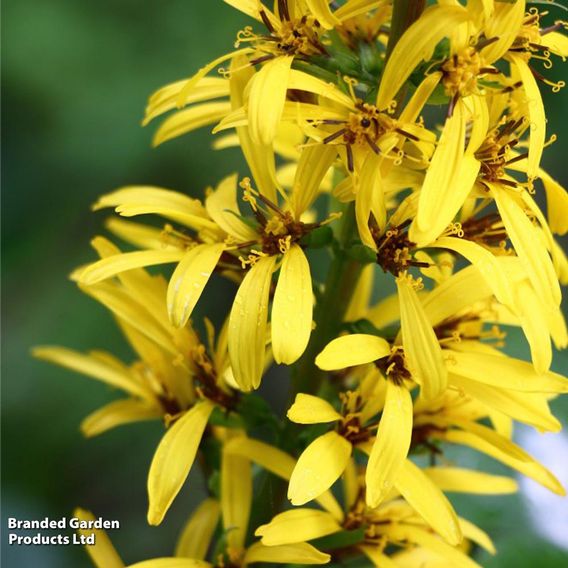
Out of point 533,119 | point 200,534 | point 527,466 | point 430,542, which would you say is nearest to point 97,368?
point 200,534

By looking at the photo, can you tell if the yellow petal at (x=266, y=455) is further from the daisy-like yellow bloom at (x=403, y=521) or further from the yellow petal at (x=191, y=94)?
the yellow petal at (x=191, y=94)

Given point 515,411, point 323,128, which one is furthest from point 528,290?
point 323,128

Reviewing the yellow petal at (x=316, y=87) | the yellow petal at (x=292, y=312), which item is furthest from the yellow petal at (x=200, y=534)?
the yellow petal at (x=316, y=87)

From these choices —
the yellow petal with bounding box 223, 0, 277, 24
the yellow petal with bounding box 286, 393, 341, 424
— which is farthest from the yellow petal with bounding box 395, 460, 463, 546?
the yellow petal with bounding box 223, 0, 277, 24

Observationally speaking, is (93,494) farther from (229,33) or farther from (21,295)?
(229,33)

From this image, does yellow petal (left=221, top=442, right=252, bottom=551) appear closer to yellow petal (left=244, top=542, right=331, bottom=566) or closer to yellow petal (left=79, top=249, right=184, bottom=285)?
yellow petal (left=244, top=542, right=331, bottom=566)
